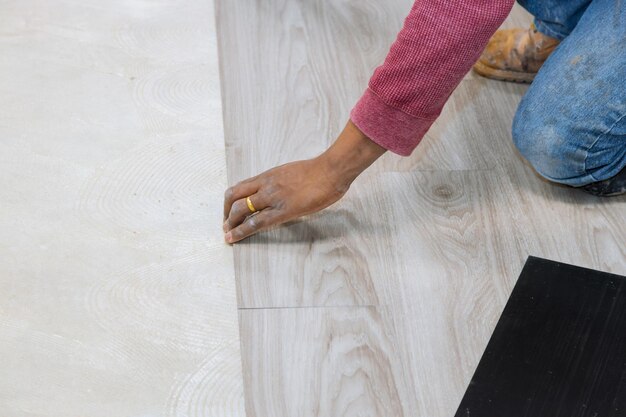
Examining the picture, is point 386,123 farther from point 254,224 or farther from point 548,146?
point 548,146

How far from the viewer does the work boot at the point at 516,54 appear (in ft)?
5.87

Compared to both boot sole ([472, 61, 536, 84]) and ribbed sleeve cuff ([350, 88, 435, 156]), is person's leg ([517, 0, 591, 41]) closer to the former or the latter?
boot sole ([472, 61, 536, 84])

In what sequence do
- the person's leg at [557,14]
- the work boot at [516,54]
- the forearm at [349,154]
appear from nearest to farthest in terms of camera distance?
1. the forearm at [349,154]
2. the person's leg at [557,14]
3. the work boot at [516,54]

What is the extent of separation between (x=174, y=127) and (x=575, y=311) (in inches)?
32.6

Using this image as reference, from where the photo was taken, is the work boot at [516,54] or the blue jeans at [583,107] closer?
the blue jeans at [583,107]

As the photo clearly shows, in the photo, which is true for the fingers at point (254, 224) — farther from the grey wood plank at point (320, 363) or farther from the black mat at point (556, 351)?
the black mat at point (556, 351)

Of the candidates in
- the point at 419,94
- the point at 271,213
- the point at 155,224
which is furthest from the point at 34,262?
the point at 419,94

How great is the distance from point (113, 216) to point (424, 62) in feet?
2.00

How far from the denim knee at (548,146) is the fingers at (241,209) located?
1.75ft

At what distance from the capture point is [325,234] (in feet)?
4.77

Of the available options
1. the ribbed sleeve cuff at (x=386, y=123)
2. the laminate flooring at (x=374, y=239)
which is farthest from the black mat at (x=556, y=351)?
the ribbed sleeve cuff at (x=386, y=123)

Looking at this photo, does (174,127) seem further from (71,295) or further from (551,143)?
(551,143)

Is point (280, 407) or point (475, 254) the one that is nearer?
point (280, 407)

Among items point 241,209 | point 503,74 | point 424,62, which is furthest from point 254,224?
point 503,74
